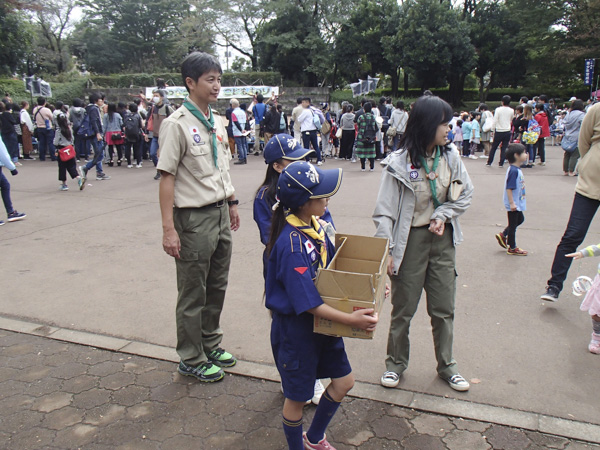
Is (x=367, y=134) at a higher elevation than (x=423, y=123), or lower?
lower

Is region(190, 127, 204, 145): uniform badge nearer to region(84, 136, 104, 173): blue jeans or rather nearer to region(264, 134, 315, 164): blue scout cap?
region(264, 134, 315, 164): blue scout cap

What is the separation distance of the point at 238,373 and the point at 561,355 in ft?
7.99

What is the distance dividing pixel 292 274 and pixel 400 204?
1.20 metres

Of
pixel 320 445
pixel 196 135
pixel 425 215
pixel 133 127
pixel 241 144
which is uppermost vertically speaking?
pixel 196 135

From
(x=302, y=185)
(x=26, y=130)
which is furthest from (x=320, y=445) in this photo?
(x=26, y=130)

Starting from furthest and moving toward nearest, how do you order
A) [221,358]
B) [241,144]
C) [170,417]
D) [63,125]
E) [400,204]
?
[241,144]
[63,125]
[221,358]
[400,204]
[170,417]

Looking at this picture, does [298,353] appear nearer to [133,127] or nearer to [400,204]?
[400,204]

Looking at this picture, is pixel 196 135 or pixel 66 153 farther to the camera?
pixel 66 153

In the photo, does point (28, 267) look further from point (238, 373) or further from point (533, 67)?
point (533, 67)

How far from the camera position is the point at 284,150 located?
10.9 feet

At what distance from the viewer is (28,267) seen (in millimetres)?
5852

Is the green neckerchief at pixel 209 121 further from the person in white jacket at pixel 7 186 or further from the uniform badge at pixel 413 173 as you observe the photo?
the person in white jacket at pixel 7 186

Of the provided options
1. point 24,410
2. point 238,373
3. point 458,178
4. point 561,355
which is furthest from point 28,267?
point 561,355

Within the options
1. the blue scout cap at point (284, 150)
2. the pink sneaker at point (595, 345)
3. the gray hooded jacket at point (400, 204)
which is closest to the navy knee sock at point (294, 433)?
the gray hooded jacket at point (400, 204)
